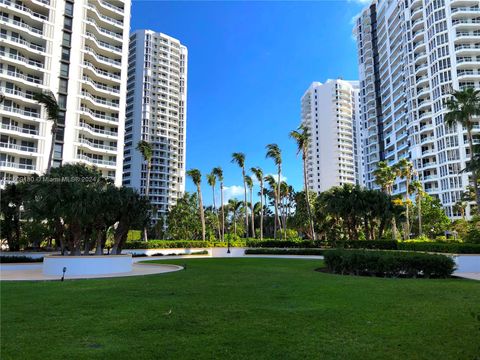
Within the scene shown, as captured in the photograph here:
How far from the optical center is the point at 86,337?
22.5ft

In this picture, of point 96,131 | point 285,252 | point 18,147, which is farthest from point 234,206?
point 285,252

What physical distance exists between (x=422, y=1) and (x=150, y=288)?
10212 centimetres

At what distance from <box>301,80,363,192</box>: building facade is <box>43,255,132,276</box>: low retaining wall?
455 feet

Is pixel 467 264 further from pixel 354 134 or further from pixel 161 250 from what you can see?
pixel 354 134


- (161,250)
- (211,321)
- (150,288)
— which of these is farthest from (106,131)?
(211,321)

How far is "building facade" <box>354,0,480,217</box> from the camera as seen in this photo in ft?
258

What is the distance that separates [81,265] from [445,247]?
2402 cm

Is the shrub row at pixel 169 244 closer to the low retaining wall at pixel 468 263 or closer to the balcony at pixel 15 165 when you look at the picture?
the balcony at pixel 15 165

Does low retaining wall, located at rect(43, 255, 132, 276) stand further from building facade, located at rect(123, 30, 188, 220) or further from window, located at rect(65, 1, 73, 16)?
building facade, located at rect(123, 30, 188, 220)

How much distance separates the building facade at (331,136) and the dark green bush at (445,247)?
12142cm

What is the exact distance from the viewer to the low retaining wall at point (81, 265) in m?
20.2

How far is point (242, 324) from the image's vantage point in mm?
7746

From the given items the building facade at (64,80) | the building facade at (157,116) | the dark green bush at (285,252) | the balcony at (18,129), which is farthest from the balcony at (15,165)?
the building facade at (157,116)

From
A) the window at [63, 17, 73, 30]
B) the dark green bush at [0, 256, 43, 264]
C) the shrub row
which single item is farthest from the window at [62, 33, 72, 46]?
the dark green bush at [0, 256, 43, 264]
